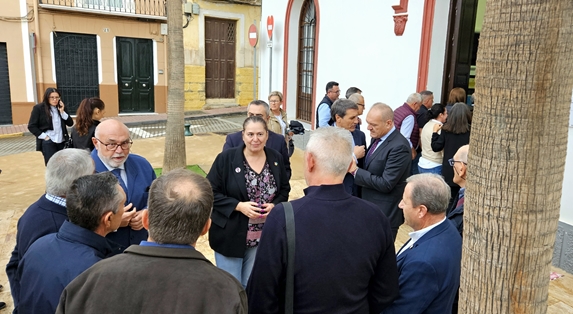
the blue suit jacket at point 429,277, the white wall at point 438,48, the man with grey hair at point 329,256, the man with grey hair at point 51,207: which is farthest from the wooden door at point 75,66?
the blue suit jacket at point 429,277

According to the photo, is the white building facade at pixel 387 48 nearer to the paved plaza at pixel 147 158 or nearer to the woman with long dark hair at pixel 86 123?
the paved plaza at pixel 147 158

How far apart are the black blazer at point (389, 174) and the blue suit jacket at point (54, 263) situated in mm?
2260

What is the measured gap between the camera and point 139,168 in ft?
10.6

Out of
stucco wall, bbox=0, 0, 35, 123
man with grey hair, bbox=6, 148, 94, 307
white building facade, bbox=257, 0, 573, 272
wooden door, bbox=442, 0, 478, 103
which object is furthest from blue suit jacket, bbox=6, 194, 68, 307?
stucco wall, bbox=0, 0, 35, 123

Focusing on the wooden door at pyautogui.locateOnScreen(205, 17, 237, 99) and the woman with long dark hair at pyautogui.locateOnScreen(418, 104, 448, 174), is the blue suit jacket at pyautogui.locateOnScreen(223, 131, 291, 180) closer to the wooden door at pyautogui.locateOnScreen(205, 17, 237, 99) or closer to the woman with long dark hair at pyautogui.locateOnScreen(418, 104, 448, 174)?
the woman with long dark hair at pyautogui.locateOnScreen(418, 104, 448, 174)

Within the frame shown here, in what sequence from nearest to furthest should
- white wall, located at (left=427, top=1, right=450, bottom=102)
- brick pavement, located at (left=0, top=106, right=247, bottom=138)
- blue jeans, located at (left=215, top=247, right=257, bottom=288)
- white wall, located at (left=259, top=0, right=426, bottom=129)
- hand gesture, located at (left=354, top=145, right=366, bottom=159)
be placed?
blue jeans, located at (left=215, top=247, right=257, bottom=288), hand gesture, located at (left=354, top=145, right=366, bottom=159), white wall, located at (left=427, top=1, right=450, bottom=102), white wall, located at (left=259, top=0, right=426, bottom=129), brick pavement, located at (left=0, top=106, right=247, bottom=138)

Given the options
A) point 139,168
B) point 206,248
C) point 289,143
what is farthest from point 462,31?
point 139,168

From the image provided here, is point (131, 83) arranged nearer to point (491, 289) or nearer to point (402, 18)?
point (402, 18)

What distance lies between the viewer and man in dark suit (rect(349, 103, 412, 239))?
3582 millimetres

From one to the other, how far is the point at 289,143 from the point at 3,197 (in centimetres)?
466

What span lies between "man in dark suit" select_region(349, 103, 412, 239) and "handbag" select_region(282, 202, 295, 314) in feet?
5.60

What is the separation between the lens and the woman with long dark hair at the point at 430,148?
17.2 feet

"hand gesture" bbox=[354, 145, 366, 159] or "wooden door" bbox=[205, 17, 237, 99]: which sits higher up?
"wooden door" bbox=[205, 17, 237, 99]

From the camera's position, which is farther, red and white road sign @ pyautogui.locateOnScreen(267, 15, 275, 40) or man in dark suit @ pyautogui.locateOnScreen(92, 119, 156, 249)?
red and white road sign @ pyautogui.locateOnScreen(267, 15, 275, 40)
